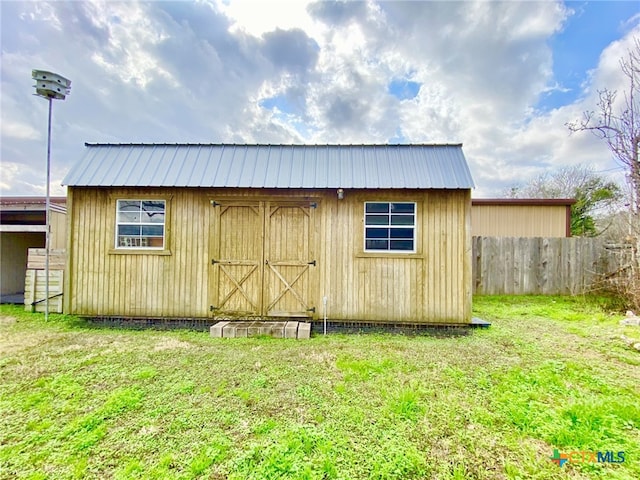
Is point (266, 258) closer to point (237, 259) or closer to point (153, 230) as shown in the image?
point (237, 259)

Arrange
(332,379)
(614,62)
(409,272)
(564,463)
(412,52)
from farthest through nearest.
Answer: (412,52) < (614,62) < (409,272) < (332,379) < (564,463)

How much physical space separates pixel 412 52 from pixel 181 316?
35.7ft

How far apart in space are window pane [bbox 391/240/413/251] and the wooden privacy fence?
404 cm

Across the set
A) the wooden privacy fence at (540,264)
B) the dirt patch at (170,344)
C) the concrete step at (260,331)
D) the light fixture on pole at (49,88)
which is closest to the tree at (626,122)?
the wooden privacy fence at (540,264)

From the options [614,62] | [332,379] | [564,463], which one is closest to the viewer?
[564,463]

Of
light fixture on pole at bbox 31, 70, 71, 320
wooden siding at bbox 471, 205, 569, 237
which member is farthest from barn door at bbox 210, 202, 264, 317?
wooden siding at bbox 471, 205, 569, 237

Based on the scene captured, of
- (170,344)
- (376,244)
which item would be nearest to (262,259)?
(170,344)

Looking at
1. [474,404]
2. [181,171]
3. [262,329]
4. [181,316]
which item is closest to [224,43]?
[181,171]

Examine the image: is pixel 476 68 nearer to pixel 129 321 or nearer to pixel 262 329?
pixel 262 329

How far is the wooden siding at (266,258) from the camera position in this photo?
5289mm

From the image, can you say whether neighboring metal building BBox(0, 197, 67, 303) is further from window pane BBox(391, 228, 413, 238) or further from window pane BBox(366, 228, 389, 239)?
window pane BBox(391, 228, 413, 238)

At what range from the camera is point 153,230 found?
557 cm

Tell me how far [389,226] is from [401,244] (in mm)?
443

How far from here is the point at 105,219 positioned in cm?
555
